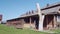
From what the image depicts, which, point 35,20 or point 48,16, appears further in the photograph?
point 35,20

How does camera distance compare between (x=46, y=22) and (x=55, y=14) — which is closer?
(x=55, y=14)

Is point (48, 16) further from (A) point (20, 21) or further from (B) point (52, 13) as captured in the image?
(A) point (20, 21)

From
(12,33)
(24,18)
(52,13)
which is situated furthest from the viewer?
(24,18)

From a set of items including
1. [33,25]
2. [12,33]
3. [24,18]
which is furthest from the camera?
[24,18]

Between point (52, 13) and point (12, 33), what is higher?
point (52, 13)

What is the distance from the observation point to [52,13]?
899 inches

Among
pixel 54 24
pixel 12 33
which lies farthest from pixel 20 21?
pixel 12 33

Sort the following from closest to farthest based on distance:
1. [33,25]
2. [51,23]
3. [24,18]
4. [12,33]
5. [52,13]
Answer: [12,33] < [52,13] < [51,23] < [33,25] < [24,18]

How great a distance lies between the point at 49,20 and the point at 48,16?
1.96 ft

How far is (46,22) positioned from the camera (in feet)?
83.7

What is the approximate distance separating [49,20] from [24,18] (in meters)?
6.74

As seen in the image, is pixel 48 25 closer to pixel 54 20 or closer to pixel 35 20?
pixel 54 20

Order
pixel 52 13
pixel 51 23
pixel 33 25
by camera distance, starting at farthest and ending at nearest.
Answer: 1. pixel 33 25
2. pixel 51 23
3. pixel 52 13

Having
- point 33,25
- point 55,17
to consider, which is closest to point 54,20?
point 55,17
